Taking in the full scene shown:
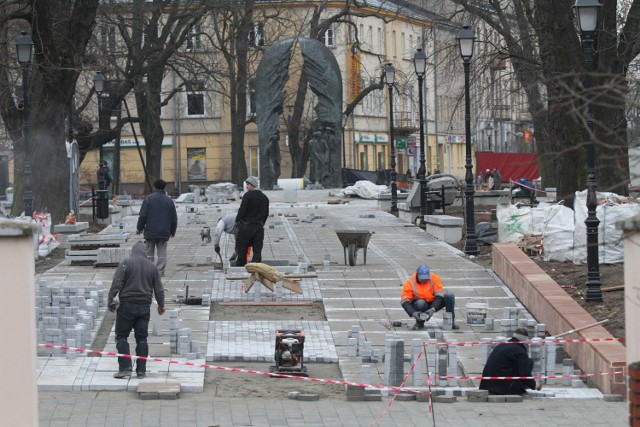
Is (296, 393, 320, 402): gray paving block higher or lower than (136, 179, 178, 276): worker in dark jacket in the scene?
lower

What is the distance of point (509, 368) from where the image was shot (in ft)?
44.5

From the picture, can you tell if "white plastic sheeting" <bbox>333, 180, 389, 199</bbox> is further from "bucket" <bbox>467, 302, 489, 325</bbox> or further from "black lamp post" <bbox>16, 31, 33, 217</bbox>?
"bucket" <bbox>467, 302, 489, 325</bbox>

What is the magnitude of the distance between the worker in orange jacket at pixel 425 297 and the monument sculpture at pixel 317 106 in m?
31.9

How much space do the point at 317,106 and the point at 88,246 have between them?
26.6 meters

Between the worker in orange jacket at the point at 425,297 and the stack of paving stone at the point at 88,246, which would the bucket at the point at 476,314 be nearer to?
the worker in orange jacket at the point at 425,297

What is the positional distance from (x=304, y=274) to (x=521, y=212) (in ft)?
19.1

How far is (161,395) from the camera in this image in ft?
42.9

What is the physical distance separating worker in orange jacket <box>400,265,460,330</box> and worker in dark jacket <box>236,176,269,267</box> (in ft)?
15.6

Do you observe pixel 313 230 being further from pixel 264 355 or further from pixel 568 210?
pixel 264 355

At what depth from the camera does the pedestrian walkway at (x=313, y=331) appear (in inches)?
497

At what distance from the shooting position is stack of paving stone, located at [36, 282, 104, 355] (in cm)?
1538

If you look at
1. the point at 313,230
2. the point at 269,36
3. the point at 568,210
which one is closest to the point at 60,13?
the point at 313,230

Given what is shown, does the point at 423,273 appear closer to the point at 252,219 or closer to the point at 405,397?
the point at 405,397

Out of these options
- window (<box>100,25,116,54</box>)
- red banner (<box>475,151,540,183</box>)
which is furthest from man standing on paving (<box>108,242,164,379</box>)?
red banner (<box>475,151,540,183</box>)
